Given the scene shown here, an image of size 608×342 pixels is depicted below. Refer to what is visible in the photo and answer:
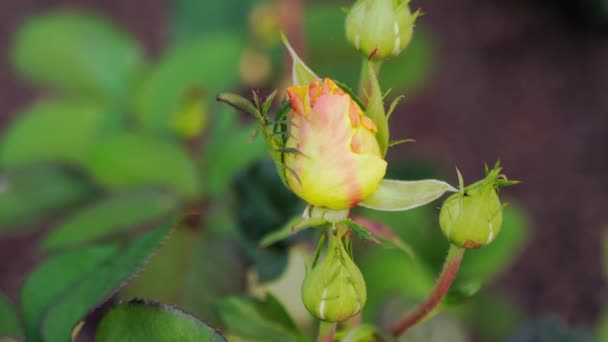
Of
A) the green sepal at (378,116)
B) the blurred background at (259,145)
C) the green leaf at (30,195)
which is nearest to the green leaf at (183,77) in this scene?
the blurred background at (259,145)

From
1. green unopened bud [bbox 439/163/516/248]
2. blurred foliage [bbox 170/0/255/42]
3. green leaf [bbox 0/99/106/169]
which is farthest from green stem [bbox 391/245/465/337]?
blurred foliage [bbox 170/0/255/42]

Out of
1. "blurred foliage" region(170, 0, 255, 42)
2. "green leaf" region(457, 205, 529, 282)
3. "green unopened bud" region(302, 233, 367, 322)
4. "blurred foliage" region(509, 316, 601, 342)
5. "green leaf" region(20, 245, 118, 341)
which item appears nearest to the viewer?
"green unopened bud" region(302, 233, 367, 322)

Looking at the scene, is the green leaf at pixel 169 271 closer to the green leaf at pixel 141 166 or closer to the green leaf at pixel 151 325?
the green leaf at pixel 141 166

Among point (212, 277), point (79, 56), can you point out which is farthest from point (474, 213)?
point (79, 56)

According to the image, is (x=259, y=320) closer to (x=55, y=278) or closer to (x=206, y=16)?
(x=55, y=278)

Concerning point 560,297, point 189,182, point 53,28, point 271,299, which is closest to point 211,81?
point 189,182

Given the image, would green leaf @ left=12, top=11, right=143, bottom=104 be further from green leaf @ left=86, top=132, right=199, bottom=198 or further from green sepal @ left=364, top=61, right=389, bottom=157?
green sepal @ left=364, top=61, right=389, bottom=157

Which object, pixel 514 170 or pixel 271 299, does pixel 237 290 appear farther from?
pixel 514 170
